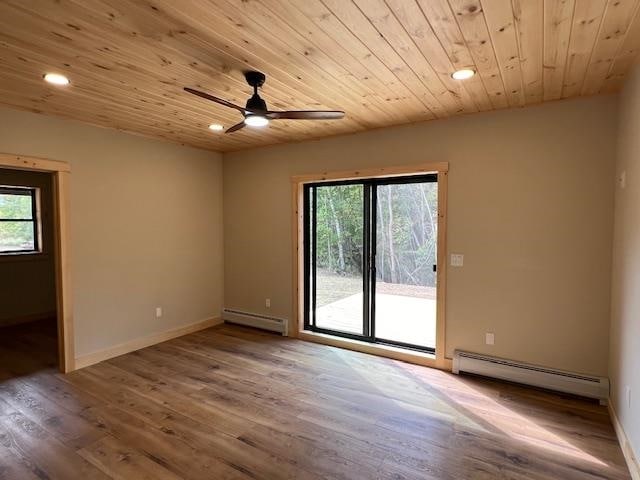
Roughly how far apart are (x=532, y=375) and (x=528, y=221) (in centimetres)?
143

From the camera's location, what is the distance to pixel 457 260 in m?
3.69

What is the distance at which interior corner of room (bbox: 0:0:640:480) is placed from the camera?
220 cm

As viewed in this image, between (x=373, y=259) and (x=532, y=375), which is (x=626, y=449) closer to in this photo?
(x=532, y=375)

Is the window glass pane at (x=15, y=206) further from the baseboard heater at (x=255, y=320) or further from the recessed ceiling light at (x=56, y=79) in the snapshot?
the recessed ceiling light at (x=56, y=79)

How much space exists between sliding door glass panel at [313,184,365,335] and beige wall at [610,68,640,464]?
8.06 ft

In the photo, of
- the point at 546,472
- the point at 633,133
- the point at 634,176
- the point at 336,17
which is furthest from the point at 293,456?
the point at 633,133

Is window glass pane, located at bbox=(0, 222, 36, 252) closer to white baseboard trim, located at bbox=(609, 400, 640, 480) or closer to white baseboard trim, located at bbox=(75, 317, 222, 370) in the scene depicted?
white baseboard trim, located at bbox=(75, 317, 222, 370)

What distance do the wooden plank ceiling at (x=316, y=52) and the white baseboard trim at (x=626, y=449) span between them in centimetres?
251

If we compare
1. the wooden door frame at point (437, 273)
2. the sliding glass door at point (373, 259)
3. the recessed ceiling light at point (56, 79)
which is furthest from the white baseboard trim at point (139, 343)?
the recessed ceiling light at point (56, 79)

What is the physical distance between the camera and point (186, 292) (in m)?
5.04

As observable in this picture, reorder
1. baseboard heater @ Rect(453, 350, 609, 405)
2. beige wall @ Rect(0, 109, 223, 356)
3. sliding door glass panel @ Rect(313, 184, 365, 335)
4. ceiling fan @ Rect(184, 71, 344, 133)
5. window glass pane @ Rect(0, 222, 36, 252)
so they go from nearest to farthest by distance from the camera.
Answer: ceiling fan @ Rect(184, 71, 344, 133) → baseboard heater @ Rect(453, 350, 609, 405) → beige wall @ Rect(0, 109, 223, 356) → sliding door glass panel @ Rect(313, 184, 365, 335) → window glass pane @ Rect(0, 222, 36, 252)

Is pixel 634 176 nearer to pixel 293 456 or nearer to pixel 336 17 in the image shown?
pixel 336 17

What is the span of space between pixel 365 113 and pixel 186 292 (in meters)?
3.45

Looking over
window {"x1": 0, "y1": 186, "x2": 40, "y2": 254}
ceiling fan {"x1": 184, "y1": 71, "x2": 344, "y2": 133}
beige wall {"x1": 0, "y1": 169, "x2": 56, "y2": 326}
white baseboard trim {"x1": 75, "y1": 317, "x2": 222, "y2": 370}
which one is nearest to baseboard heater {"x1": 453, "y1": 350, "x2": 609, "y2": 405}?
ceiling fan {"x1": 184, "y1": 71, "x2": 344, "y2": 133}
